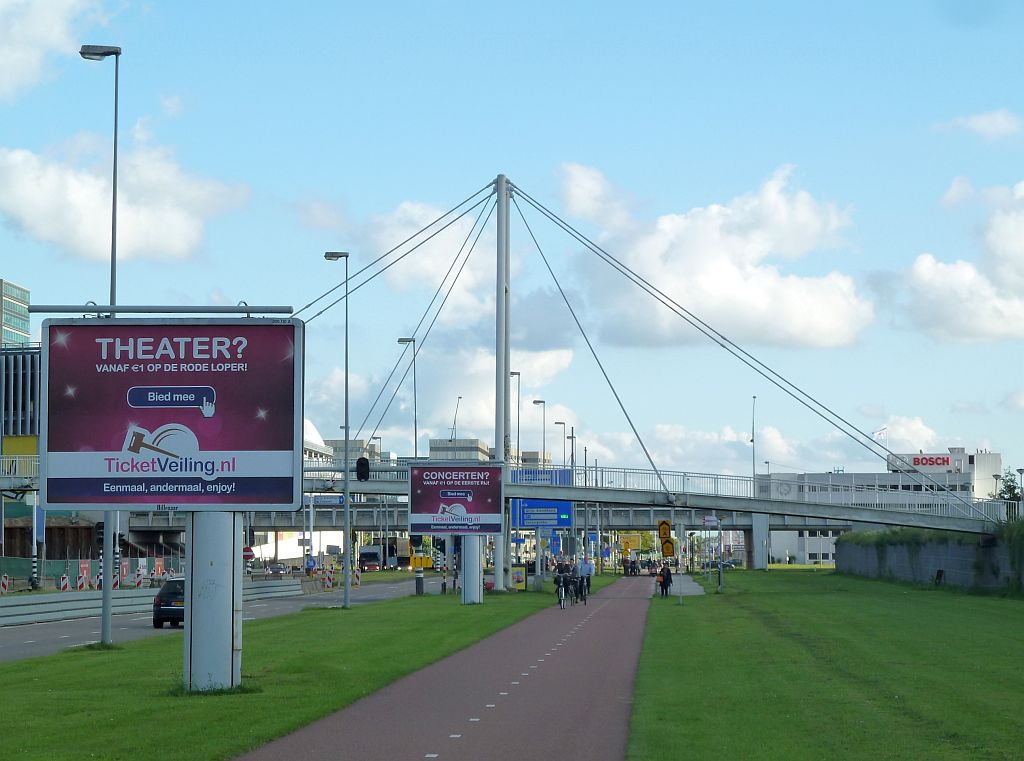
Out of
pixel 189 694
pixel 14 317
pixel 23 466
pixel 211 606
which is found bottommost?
pixel 189 694

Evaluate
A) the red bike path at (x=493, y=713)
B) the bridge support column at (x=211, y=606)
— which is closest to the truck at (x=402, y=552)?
the red bike path at (x=493, y=713)

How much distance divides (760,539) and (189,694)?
111 meters

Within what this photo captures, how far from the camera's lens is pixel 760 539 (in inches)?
4929

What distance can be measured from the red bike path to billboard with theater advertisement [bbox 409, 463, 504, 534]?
24.5 m

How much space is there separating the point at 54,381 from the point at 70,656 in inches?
365

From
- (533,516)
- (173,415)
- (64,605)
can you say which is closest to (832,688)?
(173,415)

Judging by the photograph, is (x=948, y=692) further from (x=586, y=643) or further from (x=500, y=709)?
(x=586, y=643)

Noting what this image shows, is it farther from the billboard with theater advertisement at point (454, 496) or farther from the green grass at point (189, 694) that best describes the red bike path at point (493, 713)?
the billboard with theater advertisement at point (454, 496)

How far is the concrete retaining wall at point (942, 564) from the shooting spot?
2071 inches

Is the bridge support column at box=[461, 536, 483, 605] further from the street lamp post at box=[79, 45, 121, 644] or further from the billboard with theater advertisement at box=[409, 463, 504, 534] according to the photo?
the street lamp post at box=[79, 45, 121, 644]

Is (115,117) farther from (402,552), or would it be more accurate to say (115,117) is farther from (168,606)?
(402,552)

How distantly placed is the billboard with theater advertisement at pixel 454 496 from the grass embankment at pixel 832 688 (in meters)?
A: 15.6

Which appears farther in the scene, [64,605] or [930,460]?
[930,460]

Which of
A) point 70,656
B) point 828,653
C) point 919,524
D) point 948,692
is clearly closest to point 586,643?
→ point 828,653
